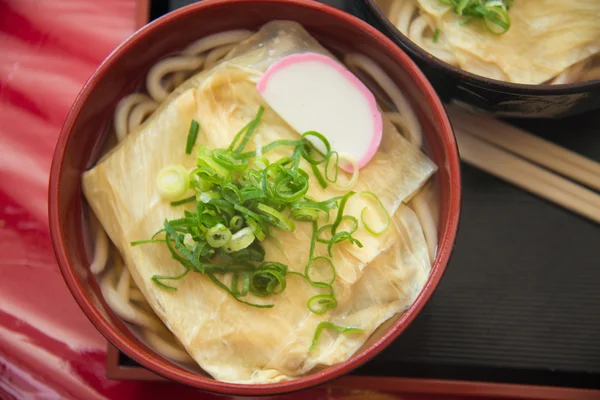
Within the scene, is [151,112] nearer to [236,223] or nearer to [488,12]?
[236,223]

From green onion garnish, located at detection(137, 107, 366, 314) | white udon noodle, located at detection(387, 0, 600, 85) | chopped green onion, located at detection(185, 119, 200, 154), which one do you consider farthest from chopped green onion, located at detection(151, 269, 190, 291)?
white udon noodle, located at detection(387, 0, 600, 85)

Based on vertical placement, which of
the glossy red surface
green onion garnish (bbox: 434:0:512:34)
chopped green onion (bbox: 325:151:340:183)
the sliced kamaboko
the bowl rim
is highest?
green onion garnish (bbox: 434:0:512:34)

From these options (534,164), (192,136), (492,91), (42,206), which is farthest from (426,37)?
(42,206)

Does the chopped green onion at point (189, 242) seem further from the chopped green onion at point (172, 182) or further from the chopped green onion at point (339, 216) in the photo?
the chopped green onion at point (339, 216)

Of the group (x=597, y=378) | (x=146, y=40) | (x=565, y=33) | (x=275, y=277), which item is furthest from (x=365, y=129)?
(x=597, y=378)

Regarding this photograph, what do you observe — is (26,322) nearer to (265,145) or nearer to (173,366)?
(173,366)

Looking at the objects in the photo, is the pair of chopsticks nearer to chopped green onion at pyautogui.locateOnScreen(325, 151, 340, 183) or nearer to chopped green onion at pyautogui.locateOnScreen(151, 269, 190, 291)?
chopped green onion at pyautogui.locateOnScreen(325, 151, 340, 183)
